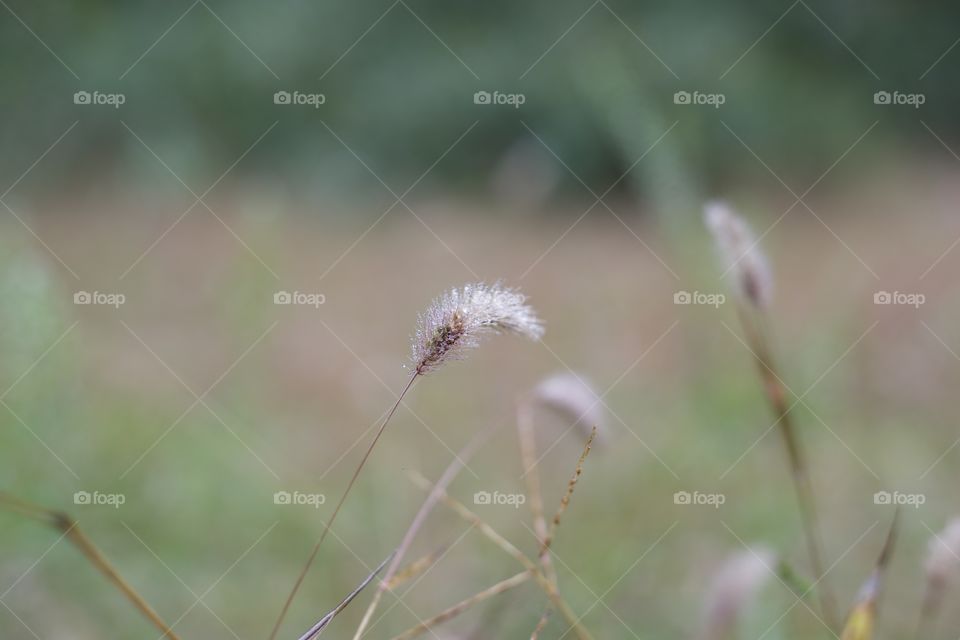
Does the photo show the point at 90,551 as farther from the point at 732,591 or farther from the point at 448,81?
the point at 448,81

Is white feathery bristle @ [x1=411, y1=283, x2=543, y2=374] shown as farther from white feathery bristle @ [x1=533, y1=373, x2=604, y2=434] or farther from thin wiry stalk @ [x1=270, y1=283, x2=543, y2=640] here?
white feathery bristle @ [x1=533, y1=373, x2=604, y2=434]

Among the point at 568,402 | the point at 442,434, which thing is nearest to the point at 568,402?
the point at 568,402

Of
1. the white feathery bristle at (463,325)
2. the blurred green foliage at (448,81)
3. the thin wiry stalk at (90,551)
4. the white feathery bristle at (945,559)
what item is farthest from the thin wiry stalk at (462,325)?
the blurred green foliage at (448,81)

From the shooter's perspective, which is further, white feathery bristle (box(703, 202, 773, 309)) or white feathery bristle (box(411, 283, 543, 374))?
white feathery bristle (box(703, 202, 773, 309))

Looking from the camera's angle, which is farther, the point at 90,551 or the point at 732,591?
the point at 732,591

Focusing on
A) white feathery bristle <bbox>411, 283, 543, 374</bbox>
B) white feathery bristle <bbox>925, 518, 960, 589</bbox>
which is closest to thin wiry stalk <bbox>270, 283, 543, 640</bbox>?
white feathery bristle <bbox>411, 283, 543, 374</bbox>

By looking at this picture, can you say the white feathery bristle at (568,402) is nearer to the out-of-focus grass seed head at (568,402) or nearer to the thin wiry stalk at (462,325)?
the out-of-focus grass seed head at (568,402)
